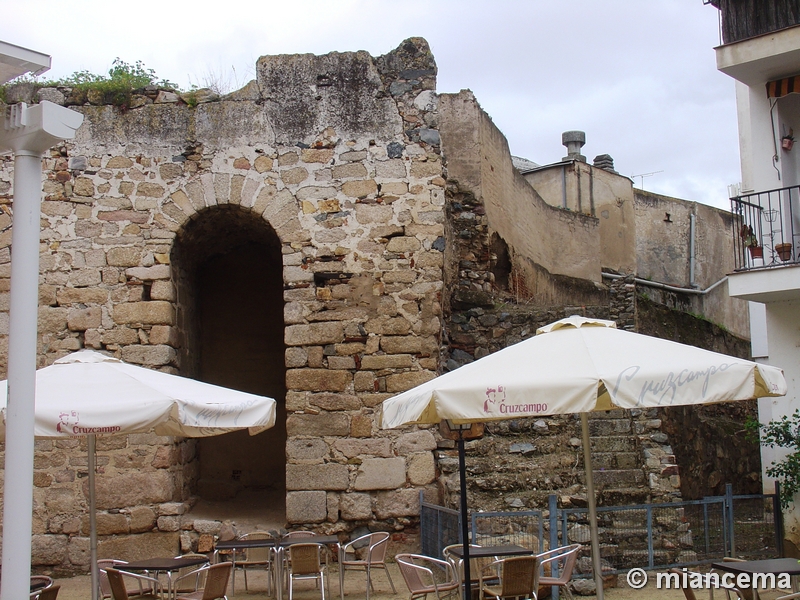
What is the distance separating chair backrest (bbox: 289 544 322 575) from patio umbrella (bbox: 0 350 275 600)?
122 cm

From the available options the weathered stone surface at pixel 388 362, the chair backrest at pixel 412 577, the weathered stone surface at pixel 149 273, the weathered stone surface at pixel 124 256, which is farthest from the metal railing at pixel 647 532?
the weathered stone surface at pixel 124 256

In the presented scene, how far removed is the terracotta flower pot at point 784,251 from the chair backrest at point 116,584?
7.20 meters

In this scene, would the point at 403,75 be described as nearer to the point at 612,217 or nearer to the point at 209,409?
the point at 209,409

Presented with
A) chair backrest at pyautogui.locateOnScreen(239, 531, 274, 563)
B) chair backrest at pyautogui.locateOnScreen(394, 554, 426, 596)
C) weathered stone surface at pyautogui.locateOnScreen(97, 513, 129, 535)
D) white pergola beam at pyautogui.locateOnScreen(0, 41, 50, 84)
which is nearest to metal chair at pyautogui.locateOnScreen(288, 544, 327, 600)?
chair backrest at pyautogui.locateOnScreen(239, 531, 274, 563)

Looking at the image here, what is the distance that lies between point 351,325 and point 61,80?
412cm

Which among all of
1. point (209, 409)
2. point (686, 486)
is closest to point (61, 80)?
point (209, 409)

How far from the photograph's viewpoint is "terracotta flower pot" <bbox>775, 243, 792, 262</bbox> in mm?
9086

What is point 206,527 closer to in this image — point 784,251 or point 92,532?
point 92,532

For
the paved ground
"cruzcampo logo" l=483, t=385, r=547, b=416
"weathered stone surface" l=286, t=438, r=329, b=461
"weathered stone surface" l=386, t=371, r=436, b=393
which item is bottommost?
the paved ground

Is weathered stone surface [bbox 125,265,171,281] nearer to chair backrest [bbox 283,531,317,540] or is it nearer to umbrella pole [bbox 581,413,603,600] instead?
chair backrest [bbox 283,531,317,540]

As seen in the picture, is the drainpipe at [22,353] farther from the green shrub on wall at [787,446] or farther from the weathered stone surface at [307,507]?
the green shrub on wall at [787,446]

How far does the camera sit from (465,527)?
5098 millimetres

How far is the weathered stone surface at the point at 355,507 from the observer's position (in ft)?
26.8

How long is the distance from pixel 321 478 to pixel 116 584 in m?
2.67
